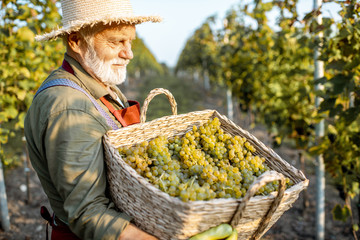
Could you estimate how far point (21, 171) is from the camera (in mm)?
5219

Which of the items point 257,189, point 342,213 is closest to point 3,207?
point 257,189

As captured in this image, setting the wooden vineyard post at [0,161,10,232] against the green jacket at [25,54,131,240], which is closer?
the green jacket at [25,54,131,240]

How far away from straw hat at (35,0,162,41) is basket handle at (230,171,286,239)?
1.02m

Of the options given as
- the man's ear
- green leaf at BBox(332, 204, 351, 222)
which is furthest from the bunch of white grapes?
green leaf at BBox(332, 204, 351, 222)

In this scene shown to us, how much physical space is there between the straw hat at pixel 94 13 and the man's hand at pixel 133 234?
Answer: 3.25ft

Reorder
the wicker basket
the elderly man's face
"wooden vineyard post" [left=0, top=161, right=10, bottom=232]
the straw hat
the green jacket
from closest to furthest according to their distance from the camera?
the wicker basket → the green jacket → the straw hat → the elderly man's face → "wooden vineyard post" [left=0, top=161, right=10, bottom=232]

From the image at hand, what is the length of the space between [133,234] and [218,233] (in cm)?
36

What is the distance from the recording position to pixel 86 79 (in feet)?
5.09

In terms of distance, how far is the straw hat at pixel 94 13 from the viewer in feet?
4.67

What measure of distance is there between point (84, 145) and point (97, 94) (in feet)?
1.56

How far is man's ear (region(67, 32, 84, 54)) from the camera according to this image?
1.56 meters

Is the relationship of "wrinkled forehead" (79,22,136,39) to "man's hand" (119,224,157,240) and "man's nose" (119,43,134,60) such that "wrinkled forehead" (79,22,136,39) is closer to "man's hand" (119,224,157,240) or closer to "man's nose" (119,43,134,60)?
"man's nose" (119,43,134,60)

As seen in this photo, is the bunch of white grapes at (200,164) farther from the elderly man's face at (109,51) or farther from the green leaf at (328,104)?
the green leaf at (328,104)

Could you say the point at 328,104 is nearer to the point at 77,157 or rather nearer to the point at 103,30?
the point at 103,30
